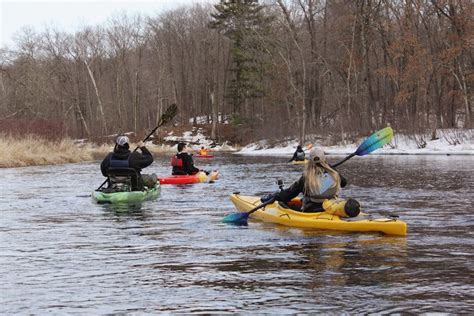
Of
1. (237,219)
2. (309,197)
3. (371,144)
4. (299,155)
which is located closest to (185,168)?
(371,144)

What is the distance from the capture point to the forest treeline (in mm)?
41406

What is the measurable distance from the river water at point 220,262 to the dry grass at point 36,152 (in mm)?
16760

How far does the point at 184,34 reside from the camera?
6688 cm

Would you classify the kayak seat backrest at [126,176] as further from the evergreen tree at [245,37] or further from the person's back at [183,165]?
the evergreen tree at [245,37]

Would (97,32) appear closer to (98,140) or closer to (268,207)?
(98,140)

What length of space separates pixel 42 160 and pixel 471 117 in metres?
24.0

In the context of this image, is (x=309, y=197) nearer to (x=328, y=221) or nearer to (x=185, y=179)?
(x=328, y=221)

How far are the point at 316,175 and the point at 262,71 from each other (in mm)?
47887

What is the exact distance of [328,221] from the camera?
30.8 feet

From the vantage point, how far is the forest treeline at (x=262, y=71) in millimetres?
41406

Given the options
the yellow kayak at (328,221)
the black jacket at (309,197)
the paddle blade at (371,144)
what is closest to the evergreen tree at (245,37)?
the paddle blade at (371,144)

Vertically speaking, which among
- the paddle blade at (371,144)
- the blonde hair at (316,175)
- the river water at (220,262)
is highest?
the paddle blade at (371,144)

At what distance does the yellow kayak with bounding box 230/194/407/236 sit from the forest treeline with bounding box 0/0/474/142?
20991mm

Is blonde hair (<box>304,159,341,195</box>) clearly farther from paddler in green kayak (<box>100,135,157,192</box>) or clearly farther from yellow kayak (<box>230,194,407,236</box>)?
paddler in green kayak (<box>100,135,157,192</box>)
